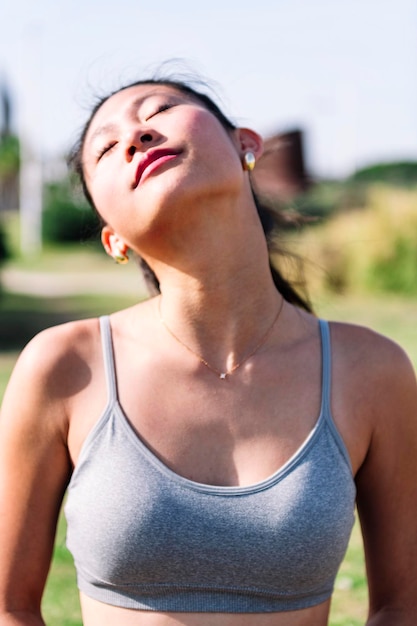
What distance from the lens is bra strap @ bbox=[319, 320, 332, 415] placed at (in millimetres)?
2031

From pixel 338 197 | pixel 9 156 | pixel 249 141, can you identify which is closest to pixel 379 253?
pixel 338 197

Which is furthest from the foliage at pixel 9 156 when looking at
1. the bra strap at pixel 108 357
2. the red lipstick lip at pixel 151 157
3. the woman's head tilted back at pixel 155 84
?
the red lipstick lip at pixel 151 157

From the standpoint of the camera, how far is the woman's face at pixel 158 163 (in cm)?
194

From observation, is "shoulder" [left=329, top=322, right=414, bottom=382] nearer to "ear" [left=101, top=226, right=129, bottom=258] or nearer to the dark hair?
the dark hair

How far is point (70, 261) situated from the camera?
2816 centimetres

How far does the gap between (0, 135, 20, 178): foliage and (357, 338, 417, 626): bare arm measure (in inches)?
2262

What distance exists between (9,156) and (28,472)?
58595 millimetres

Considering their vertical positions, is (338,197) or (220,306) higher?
(220,306)

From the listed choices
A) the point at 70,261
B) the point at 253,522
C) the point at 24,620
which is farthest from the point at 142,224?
the point at 70,261

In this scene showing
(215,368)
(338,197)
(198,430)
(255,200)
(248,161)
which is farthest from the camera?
(338,197)

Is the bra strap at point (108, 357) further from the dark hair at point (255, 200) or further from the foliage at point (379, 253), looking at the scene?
the foliage at point (379, 253)

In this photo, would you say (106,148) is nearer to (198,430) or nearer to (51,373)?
(51,373)

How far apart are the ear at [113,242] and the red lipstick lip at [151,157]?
27 centimetres

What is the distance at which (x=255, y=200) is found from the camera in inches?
97.4
